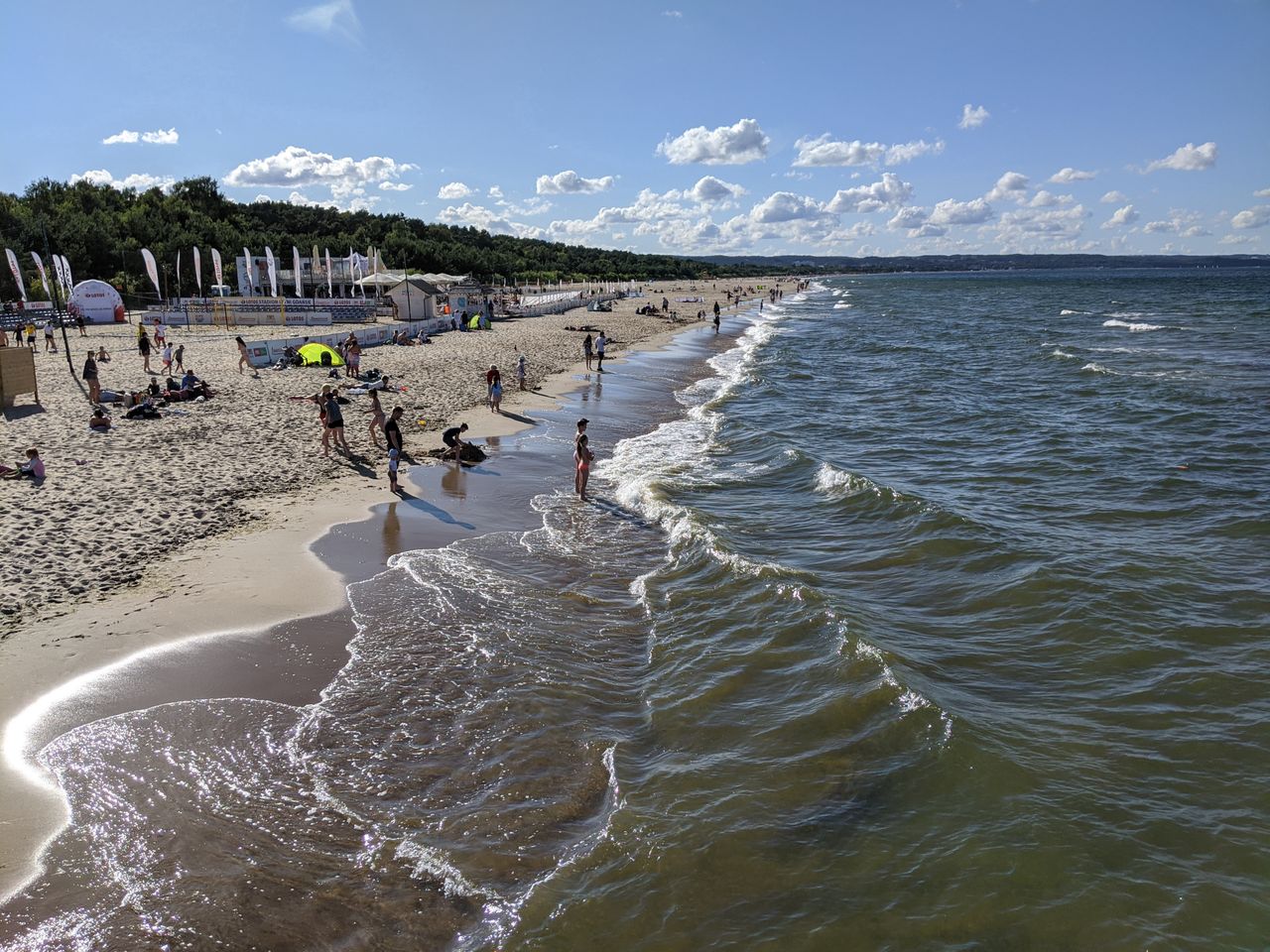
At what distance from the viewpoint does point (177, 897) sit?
17.9 ft

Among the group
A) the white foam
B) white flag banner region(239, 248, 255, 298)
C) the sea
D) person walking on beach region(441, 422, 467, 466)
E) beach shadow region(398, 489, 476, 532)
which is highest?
white flag banner region(239, 248, 255, 298)

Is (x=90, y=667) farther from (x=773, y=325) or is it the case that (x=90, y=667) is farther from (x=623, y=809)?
(x=773, y=325)

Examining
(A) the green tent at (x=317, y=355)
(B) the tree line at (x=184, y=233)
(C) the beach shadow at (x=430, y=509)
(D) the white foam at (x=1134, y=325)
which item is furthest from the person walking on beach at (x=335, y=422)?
(D) the white foam at (x=1134, y=325)

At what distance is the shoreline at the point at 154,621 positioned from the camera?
6262mm

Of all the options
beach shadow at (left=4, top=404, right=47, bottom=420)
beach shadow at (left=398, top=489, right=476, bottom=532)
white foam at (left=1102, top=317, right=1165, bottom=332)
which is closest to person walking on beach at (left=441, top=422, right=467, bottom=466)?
beach shadow at (left=398, top=489, right=476, bottom=532)

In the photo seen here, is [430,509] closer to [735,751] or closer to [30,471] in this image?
[30,471]

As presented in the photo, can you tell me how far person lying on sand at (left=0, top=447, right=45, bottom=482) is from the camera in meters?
13.5

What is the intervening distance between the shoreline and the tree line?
2109cm

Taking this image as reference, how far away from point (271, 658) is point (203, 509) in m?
5.27

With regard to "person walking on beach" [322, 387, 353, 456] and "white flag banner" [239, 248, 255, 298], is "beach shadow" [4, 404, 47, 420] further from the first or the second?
"white flag banner" [239, 248, 255, 298]

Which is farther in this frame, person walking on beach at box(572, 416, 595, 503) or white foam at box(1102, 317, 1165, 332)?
white foam at box(1102, 317, 1165, 332)

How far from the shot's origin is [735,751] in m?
7.54

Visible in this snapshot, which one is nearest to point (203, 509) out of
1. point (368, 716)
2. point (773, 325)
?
point (368, 716)

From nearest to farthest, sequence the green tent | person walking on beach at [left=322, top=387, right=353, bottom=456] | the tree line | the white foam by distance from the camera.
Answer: person walking on beach at [left=322, top=387, right=353, bottom=456]
the green tent
the white foam
the tree line
